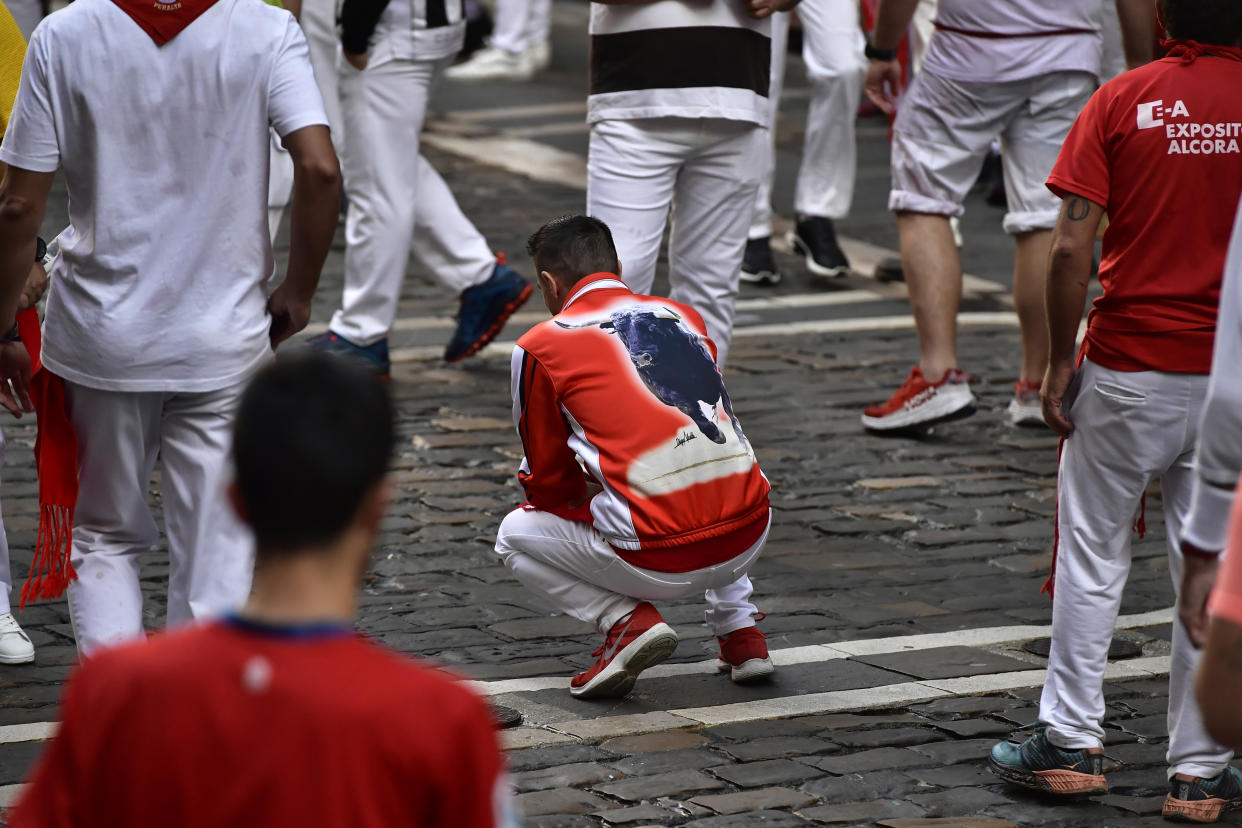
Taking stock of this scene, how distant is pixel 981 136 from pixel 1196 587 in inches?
175

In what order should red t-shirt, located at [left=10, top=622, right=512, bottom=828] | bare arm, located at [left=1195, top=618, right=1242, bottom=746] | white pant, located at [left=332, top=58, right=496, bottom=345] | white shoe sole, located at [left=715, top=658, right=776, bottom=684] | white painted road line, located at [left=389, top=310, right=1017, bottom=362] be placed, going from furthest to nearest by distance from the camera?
white painted road line, located at [left=389, top=310, right=1017, bottom=362] < white pant, located at [left=332, top=58, right=496, bottom=345] < white shoe sole, located at [left=715, top=658, right=776, bottom=684] < bare arm, located at [left=1195, top=618, right=1242, bottom=746] < red t-shirt, located at [left=10, top=622, right=512, bottom=828]

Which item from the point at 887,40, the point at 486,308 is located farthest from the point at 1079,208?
the point at 486,308

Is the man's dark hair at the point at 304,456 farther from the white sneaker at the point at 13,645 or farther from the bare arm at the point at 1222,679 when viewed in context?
the white sneaker at the point at 13,645

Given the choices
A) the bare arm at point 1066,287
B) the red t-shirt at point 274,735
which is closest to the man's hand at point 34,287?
the bare arm at point 1066,287

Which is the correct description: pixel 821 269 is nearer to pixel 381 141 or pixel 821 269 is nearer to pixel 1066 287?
pixel 381 141

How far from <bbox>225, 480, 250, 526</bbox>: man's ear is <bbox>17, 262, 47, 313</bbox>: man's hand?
7.80 feet

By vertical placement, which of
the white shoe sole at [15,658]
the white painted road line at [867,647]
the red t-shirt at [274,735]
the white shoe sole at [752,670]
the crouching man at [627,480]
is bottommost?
the white painted road line at [867,647]

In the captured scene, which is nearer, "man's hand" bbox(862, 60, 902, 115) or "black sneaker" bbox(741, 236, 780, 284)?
"man's hand" bbox(862, 60, 902, 115)

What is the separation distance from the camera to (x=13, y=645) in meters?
4.63

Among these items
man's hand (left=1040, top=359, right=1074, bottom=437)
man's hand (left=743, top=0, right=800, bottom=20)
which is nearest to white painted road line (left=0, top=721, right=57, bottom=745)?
man's hand (left=1040, top=359, right=1074, bottom=437)

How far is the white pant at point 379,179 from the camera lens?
7.27m

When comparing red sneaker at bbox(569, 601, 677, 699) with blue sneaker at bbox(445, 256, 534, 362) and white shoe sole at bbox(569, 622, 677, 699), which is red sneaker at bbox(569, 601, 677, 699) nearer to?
white shoe sole at bbox(569, 622, 677, 699)

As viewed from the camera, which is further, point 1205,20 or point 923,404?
point 923,404

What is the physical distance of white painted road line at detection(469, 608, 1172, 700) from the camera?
4590mm
